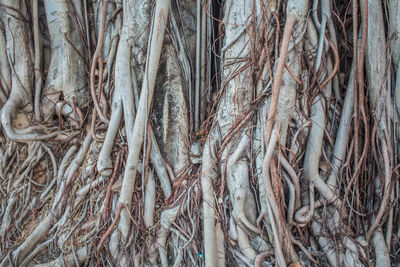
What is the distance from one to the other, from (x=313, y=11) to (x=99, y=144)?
1.57m

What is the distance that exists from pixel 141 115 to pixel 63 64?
0.83 meters

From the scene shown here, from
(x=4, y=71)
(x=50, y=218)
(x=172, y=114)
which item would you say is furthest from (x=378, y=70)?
(x=4, y=71)

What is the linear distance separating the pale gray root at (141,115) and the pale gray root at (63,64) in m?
0.65

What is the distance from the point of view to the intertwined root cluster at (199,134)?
63.9 inches

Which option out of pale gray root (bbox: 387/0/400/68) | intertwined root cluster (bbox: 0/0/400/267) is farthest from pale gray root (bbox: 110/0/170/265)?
pale gray root (bbox: 387/0/400/68)

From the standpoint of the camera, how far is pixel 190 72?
6.85 ft

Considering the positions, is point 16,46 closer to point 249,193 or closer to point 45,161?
point 45,161

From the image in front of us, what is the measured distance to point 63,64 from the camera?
2219 mm

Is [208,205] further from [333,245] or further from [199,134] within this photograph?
[333,245]

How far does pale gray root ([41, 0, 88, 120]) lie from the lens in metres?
2.22

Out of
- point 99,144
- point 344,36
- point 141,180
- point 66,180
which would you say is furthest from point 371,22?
point 66,180

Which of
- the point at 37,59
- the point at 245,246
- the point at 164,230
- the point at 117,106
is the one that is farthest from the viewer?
the point at 37,59

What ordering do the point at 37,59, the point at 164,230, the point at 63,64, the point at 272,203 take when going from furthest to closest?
the point at 37,59 < the point at 63,64 < the point at 164,230 < the point at 272,203

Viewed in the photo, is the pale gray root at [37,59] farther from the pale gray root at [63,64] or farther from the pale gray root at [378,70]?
the pale gray root at [378,70]
